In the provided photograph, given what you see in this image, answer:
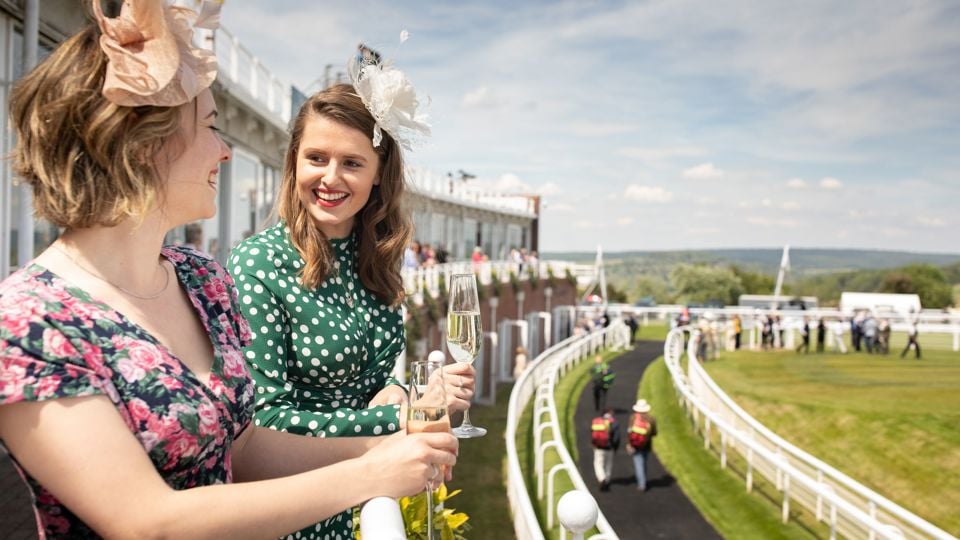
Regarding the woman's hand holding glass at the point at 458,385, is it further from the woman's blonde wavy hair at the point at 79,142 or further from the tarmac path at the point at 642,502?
the tarmac path at the point at 642,502

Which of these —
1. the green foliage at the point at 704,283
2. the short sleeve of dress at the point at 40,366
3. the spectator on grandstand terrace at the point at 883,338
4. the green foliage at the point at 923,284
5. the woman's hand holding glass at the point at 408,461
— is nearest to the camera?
the short sleeve of dress at the point at 40,366

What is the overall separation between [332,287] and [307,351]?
0.91 feet

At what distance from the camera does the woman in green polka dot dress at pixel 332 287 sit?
2264mm

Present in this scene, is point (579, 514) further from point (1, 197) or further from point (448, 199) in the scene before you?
point (448, 199)

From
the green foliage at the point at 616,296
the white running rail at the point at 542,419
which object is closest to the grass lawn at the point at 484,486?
the white running rail at the point at 542,419

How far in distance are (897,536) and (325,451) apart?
31.3 ft

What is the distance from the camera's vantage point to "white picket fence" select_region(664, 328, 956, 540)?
11281 millimetres

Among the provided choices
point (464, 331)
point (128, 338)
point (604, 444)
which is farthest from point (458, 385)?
point (604, 444)

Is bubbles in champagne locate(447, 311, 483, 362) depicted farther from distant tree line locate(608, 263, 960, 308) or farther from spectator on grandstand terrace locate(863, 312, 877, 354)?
distant tree line locate(608, 263, 960, 308)

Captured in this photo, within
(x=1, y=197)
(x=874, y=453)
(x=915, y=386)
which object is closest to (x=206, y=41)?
(x=1, y=197)

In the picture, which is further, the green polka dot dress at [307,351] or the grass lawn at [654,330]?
the grass lawn at [654,330]

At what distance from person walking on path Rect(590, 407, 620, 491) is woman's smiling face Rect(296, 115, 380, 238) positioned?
14.7 metres

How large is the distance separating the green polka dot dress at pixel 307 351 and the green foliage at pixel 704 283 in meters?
128

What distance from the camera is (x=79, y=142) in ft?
4.99
